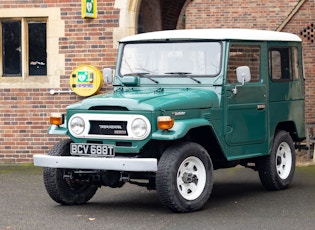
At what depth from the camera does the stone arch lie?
15.4 m

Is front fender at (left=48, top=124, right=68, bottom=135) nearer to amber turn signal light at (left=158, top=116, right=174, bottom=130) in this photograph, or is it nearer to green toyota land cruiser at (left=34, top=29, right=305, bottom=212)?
green toyota land cruiser at (left=34, top=29, right=305, bottom=212)

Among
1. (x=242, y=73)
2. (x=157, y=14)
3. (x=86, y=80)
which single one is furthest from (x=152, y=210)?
(x=157, y=14)

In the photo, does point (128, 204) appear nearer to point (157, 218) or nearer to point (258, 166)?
point (157, 218)

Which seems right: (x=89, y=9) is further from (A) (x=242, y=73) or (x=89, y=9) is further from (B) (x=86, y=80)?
(A) (x=242, y=73)

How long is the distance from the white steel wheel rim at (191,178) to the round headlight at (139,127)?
1.65 feet

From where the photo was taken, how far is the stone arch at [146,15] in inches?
605

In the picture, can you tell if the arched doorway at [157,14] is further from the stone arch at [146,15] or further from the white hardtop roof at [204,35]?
the white hardtop roof at [204,35]

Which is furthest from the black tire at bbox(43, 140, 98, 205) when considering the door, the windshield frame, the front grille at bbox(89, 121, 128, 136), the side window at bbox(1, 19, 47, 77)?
the side window at bbox(1, 19, 47, 77)

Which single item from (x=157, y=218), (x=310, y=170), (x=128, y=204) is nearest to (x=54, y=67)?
(x=310, y=170)

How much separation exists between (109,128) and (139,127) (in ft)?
1.21

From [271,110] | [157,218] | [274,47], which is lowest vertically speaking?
[157,218]

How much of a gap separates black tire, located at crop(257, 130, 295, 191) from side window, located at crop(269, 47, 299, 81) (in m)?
0.71

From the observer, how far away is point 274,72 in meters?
11.9

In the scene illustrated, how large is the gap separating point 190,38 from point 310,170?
4402 mm
